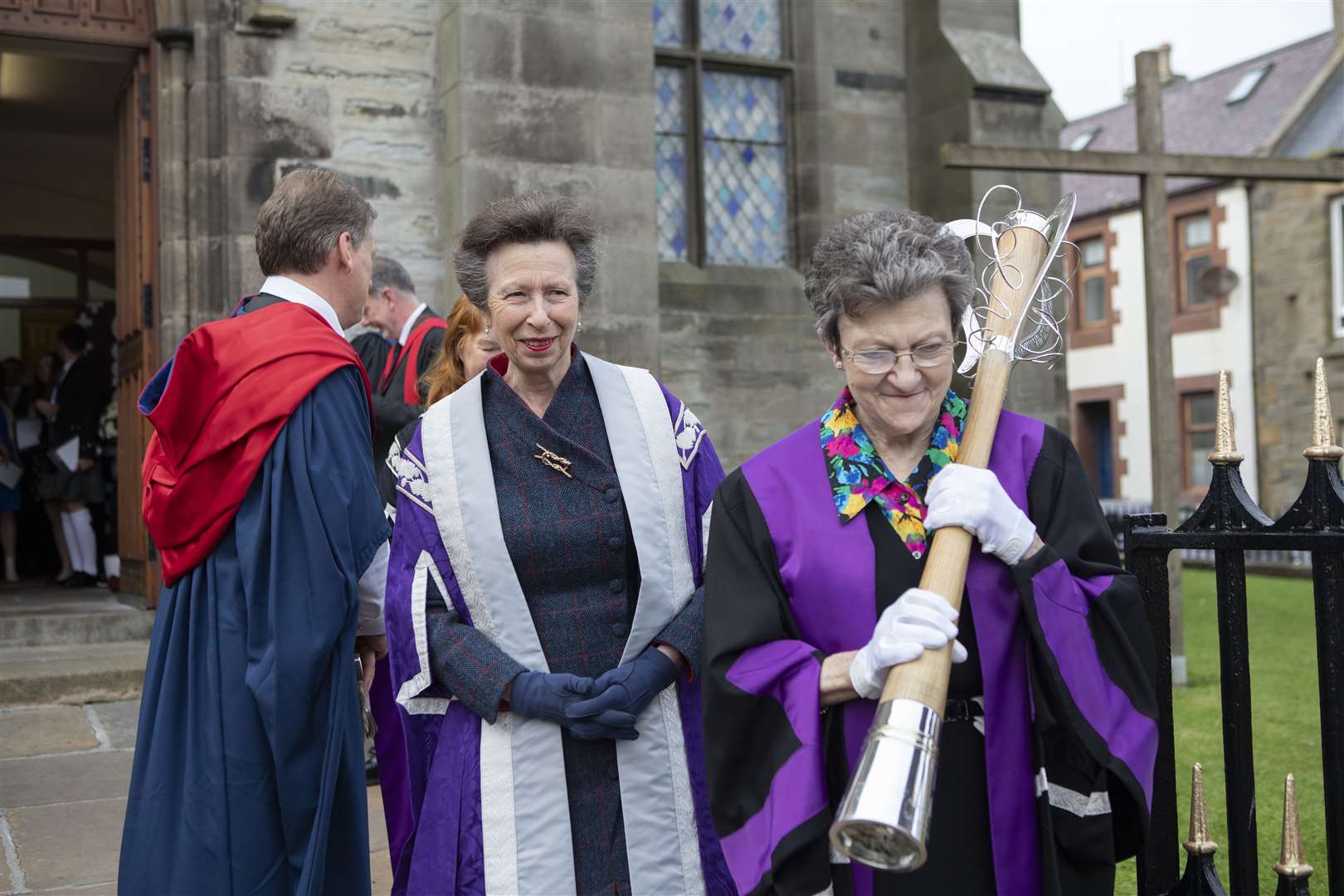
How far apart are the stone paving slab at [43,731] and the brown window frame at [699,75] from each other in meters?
4.61

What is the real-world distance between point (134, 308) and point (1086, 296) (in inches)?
1086

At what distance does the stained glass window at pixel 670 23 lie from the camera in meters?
8.91

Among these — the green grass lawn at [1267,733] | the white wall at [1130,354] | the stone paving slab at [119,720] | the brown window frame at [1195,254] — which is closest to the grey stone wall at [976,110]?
the green grass lawn at [1267,733]

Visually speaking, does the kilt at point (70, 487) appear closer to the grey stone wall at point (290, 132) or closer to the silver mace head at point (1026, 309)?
the grey stone wall at point (290, 132)

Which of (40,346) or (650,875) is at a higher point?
(40,346)

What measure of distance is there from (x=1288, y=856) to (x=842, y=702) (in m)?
1.43

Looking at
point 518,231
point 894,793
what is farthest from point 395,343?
point 894,793

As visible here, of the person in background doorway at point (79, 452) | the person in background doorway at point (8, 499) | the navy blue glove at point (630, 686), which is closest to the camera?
the navy blue glove at point (630, 686)

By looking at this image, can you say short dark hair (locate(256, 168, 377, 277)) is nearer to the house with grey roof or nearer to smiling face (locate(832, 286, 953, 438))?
smiling face (locate(832, 286, 953, 438))

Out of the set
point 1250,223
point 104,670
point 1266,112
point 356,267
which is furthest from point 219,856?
point 1266,112

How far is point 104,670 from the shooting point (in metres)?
→ 6.21

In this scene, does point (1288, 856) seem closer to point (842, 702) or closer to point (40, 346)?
point (842, 702)

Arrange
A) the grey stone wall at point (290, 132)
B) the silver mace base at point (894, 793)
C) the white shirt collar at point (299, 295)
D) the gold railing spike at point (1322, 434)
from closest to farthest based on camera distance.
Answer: the silver mace base at point (894, 793), the gold railing spike at point (1322, 434), the white shirt collar at point (299, 295), the grey stone wall at point (290, 132)

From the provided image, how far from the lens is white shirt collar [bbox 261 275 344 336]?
324 cm
